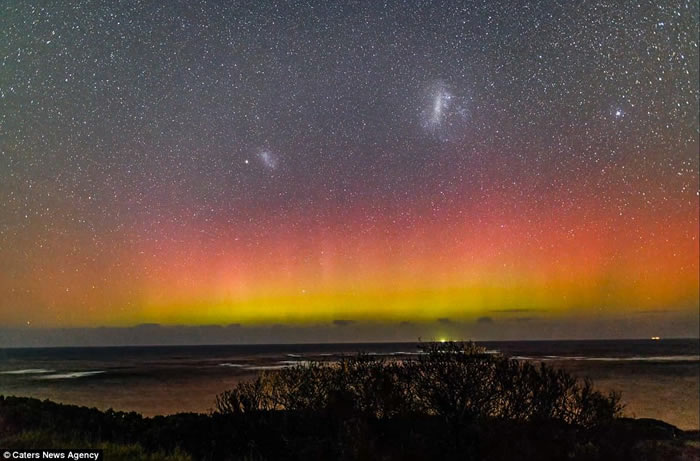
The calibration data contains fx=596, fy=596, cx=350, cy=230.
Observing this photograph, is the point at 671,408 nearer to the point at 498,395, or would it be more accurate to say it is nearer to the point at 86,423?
the point at 498,395

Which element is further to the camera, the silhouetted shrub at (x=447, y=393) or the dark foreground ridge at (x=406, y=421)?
the silhouetted shrub at (x=447, y=393)

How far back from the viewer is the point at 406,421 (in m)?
15.0

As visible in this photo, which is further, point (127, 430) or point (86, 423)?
point (86, 423)

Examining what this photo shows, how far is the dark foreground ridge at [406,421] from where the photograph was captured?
12.6m

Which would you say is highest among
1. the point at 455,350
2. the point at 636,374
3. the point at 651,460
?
the point at 455,350

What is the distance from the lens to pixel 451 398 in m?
14.9

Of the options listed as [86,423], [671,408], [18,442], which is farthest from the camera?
[671,408]

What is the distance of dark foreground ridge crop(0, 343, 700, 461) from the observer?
497 inches

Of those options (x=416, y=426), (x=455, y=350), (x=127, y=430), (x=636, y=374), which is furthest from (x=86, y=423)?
(x=636, y=374)

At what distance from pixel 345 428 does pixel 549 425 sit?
488 centimetres

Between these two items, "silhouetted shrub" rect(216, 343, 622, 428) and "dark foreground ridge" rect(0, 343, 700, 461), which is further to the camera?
"silhouetted shrub" rect(216, 343, 622, 428)

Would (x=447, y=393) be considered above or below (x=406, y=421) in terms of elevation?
above

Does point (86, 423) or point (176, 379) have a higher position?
point (86, 423)

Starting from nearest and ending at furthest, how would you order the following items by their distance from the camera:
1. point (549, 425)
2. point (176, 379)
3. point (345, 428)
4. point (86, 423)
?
point (345, 428), point (549, 425), point (86, 423), point (176, 379)
